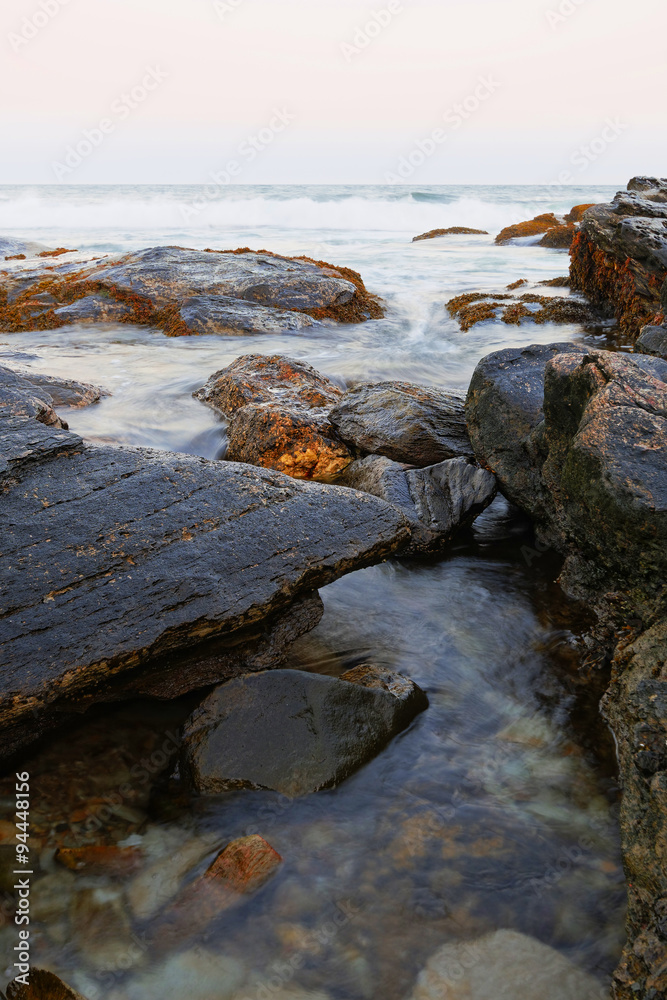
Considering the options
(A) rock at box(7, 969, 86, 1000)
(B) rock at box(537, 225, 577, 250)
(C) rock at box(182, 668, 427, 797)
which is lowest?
(A) rock at box(7, 969, 86, 1000)

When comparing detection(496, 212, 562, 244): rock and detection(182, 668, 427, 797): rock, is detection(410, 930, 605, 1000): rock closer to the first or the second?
detection(182, 668, 427, 797): rock

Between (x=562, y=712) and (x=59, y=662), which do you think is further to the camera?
(x=562, y=712)

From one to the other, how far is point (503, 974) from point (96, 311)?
1257 centimetres

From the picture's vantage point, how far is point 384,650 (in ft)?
15.0

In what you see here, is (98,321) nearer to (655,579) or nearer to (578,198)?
(655,579)

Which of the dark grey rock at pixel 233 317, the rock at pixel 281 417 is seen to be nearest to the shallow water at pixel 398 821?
the rock at pixel 281 417

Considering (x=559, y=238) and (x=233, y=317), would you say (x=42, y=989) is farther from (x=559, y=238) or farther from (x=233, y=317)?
(x=559, y=238)

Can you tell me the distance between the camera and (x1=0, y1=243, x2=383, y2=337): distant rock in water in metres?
12.0

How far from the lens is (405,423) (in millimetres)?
6602

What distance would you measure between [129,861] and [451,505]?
375 cm

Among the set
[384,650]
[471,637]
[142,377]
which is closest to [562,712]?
[471,637]

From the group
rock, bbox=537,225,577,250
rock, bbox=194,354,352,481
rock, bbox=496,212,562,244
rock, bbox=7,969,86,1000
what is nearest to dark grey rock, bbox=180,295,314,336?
rock, bbox=194,354,352,481

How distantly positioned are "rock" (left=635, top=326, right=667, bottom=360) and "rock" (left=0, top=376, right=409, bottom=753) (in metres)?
4.17

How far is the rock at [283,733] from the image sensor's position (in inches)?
132
